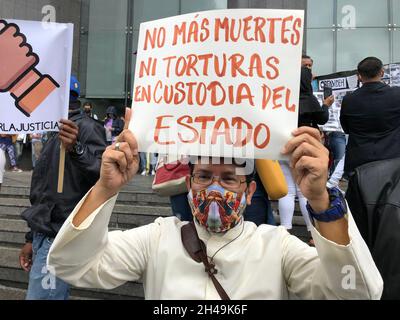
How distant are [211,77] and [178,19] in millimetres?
301

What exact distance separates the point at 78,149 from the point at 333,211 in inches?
67.5

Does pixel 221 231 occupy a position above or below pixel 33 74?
below

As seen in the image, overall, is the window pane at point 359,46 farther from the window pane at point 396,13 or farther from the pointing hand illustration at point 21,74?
the pointing hand illustration at point 21,74

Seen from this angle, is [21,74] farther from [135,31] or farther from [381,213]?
[135,31]

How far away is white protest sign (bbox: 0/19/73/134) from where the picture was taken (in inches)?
106

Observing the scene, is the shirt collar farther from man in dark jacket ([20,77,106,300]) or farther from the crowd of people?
man in dark jacket ([20,77,106,300])

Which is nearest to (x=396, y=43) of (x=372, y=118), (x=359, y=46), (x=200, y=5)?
(x=359, y=46)

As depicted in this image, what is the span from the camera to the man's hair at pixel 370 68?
3824 millimetres

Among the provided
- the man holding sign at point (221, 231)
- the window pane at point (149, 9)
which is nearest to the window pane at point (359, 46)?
the window pane at point (149, 9)

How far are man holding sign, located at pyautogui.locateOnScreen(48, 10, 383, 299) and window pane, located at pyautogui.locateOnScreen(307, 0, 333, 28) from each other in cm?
1274

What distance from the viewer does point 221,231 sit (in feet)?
6.03

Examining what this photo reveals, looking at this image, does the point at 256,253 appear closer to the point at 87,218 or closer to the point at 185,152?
the point at 185,152

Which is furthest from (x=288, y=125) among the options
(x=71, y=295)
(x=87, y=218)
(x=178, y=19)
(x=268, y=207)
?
(x=71, y=295)

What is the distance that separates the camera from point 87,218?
1666mm
